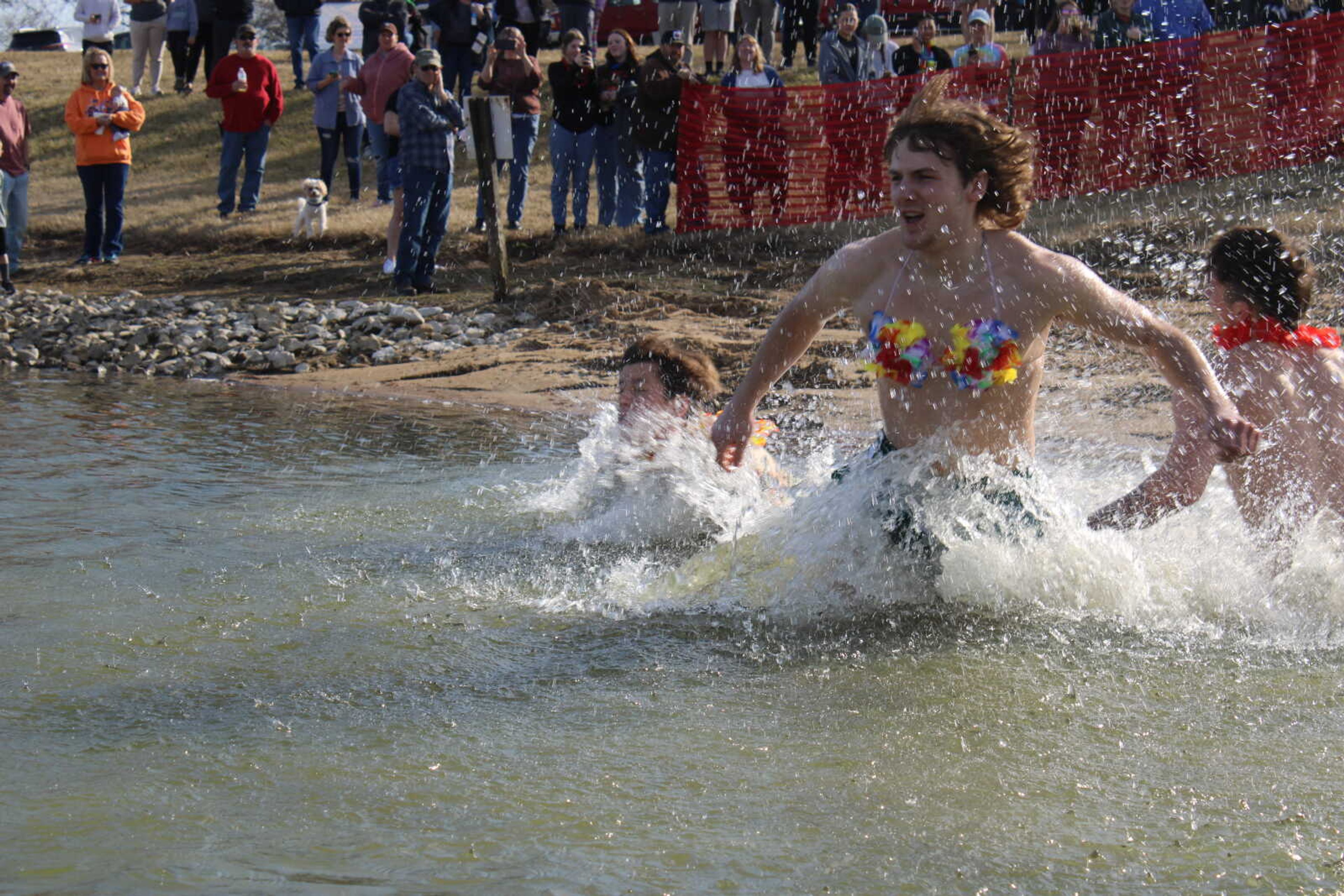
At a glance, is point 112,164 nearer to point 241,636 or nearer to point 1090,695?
point 241,636

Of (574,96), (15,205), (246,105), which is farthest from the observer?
(246,105)

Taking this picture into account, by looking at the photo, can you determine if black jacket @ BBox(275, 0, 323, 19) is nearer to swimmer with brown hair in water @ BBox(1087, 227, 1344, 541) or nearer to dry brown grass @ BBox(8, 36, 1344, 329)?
dry brown grass @ BBox(8, 36, 1344, 329)

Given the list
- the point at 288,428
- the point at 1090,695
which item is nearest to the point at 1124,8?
the point at 288,428

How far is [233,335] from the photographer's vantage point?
11227 millimetres

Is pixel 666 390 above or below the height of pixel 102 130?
below

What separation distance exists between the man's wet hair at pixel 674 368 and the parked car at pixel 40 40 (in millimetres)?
30895

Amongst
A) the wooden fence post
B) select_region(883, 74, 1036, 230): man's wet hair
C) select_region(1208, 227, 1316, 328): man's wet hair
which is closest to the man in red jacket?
the wooden fence post

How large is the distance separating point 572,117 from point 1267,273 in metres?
8.72

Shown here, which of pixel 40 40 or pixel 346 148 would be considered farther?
pixel 40 40

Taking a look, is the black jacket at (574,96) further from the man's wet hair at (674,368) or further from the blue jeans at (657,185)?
the man's wet hair at (674,368)

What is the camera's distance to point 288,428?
8383 millimetres

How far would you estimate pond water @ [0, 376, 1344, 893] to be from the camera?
3.01m

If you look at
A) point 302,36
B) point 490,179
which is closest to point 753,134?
point 490,179

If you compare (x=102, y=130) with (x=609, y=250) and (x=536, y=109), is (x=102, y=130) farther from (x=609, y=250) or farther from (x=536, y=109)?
(x=609, y=250)
